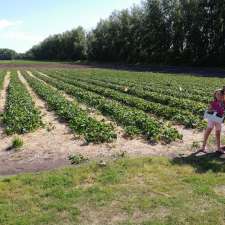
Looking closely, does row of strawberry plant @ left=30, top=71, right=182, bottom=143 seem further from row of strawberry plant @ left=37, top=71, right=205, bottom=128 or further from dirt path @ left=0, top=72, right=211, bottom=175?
row of strawberry plant @ left=37, top=71, right=205, bottom=128

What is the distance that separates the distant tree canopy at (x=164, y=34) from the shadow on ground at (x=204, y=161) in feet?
174

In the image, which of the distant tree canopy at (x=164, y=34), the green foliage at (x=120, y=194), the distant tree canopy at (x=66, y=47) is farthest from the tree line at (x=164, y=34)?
the green foliage at (x=120, y=194)

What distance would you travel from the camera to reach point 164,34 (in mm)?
77188

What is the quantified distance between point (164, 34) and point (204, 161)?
6781 cm

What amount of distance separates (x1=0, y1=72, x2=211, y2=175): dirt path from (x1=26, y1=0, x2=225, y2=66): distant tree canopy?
51629 mm

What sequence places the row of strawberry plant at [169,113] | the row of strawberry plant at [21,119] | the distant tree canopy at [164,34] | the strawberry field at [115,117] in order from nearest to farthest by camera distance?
1. the strawberry field at [115,117]
2. the row of strawberry plant at [21,119]
3. the row of strawberry plant at [169,113]
4. the distant tree canopy at [164,34]

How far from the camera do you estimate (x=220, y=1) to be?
214ft

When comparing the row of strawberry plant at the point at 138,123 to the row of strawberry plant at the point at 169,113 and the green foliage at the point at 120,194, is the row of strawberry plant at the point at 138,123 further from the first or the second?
the green foliage at the point at 120,194

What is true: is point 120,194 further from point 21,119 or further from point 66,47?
point 66,47

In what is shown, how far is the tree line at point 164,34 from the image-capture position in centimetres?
6675

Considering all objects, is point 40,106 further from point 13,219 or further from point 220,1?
point 220,1

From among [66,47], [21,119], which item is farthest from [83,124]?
[66,47]

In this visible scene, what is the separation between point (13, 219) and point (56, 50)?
138 meters

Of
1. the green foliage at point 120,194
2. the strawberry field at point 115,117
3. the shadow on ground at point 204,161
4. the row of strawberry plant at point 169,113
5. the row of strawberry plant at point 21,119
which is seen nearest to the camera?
the green foliage at point 120,194
